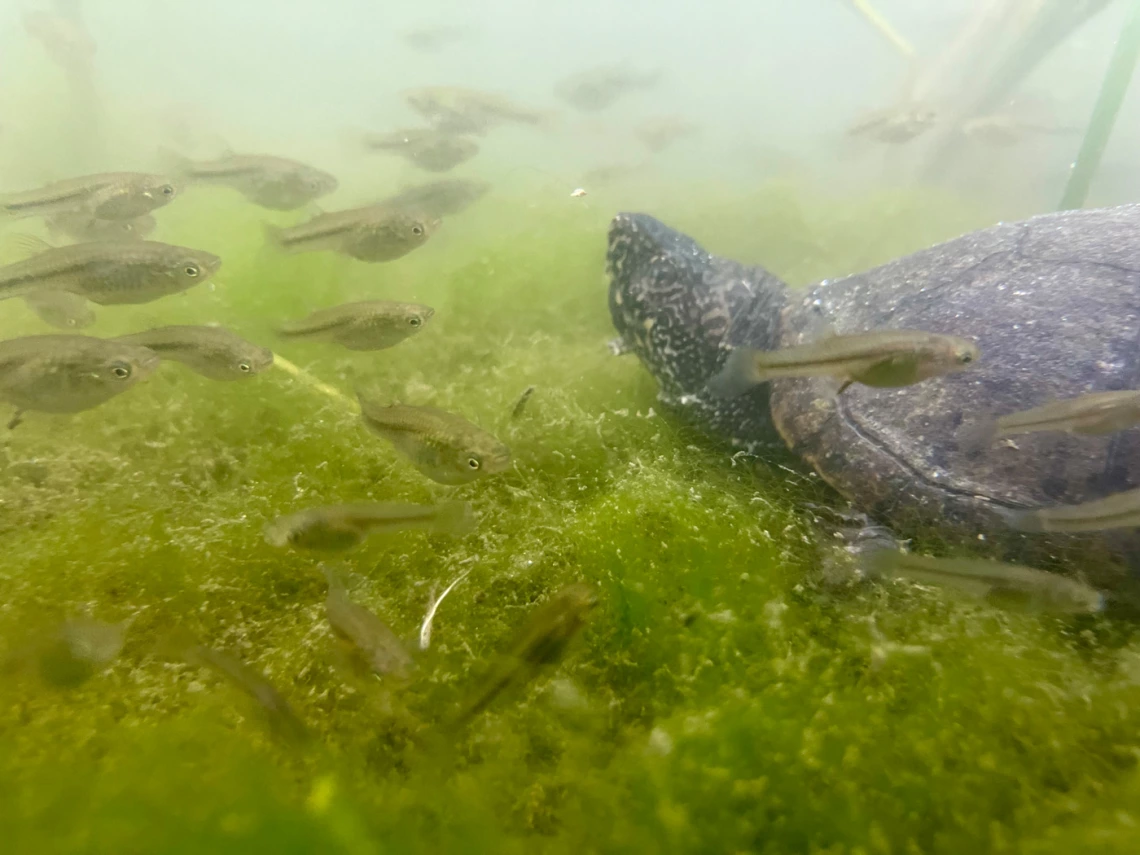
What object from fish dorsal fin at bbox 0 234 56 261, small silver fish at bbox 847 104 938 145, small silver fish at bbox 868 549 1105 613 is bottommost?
fish dorsal fin at bbox 0 234 56 261

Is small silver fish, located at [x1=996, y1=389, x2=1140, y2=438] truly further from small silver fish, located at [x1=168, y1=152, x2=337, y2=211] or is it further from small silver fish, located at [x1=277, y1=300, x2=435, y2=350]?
small silver fish, located at [x1=168, y1=152, x2=337, y2=211]

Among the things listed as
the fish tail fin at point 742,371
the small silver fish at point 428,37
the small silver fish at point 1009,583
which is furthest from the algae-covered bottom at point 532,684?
the small silver fish at point 428,37

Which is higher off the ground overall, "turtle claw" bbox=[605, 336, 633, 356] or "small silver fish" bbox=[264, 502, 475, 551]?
"small silver fish" bbox=[264, 502, 475, 551]

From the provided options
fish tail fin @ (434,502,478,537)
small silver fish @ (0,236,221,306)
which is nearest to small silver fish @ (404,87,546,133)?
small silver fish @ (0,236,221,306)

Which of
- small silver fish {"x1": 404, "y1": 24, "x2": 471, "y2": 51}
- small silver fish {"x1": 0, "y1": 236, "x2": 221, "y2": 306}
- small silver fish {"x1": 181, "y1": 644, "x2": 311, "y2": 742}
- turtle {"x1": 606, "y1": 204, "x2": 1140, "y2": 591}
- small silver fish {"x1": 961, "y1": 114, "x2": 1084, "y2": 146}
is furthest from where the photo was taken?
small silver fish {"x1": 404, "y1": 24, "x2": 471, "y2": 51}

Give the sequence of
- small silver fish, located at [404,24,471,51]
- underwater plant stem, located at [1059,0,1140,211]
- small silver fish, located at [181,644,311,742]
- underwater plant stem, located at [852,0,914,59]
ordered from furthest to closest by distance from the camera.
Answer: small silver fish, located at [404,24,471,51], underwater plant stem, located at [852,0,914,59], underwater plant stem, located at [1059,0,1140,211], small silver fish, located at [181,644,311,742]

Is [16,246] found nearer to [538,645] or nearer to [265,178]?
[265,178]
